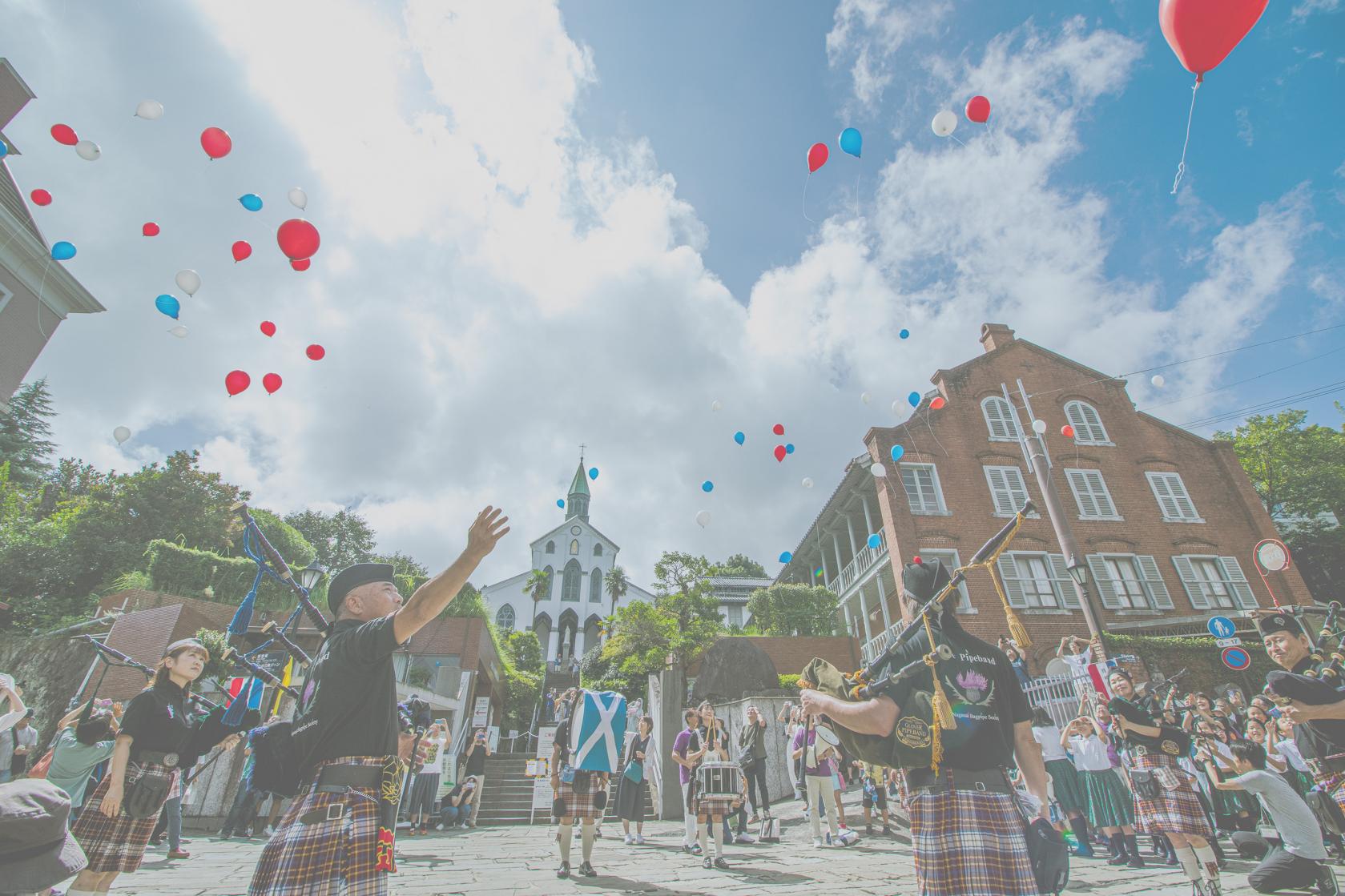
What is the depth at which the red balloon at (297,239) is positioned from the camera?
7.00 m

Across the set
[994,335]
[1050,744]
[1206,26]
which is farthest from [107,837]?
[994,335]

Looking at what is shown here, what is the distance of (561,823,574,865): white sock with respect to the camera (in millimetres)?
6586

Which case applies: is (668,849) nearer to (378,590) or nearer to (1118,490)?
(378,590)

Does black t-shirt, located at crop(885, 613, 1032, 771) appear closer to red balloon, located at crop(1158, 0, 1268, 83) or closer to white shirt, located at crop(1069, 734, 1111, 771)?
red balloon, located at crop(1158, 0, 1268, 83)

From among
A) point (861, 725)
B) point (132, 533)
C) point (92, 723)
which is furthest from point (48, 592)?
point (861, 725)

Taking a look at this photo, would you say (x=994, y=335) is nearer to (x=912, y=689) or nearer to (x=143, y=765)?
(x=912, y=689)

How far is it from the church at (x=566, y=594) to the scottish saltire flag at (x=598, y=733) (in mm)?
50230

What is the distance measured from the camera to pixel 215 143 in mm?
7293

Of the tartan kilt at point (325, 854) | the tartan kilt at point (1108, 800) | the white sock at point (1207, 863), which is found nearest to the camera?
the tartan kilt at point (325, 854)

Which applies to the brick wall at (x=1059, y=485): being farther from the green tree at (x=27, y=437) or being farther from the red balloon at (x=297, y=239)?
the green tree at (x=27, y=437)

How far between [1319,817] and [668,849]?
7.80 m

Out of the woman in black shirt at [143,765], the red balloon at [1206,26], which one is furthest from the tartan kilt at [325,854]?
the red balloon at [1206,26]

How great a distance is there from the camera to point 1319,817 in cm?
695

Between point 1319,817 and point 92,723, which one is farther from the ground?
point 92,723
